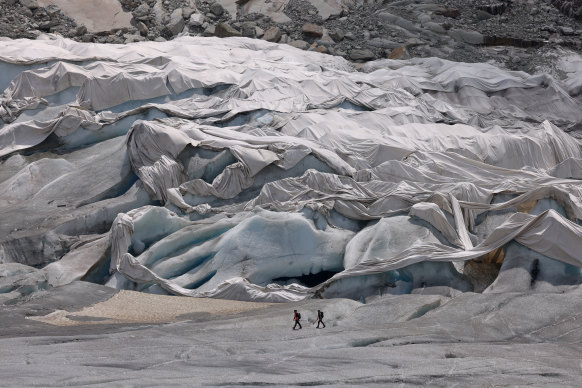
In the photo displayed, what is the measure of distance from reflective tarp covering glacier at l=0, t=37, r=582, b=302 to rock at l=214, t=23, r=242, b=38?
5.17 meters

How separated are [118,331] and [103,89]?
1160 centimetres

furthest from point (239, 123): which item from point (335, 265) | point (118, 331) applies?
point (118, 331)

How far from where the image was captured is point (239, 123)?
2203cm

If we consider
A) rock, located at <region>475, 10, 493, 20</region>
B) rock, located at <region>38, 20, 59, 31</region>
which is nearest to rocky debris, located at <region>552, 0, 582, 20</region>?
rock, located at <region>475, 10, 493, 20</region>

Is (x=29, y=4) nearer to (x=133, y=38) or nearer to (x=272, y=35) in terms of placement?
(x=133, y=38)

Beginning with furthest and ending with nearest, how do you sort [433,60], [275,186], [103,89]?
[433,60] < [103,89] < [275,186]

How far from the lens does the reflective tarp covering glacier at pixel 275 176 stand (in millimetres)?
15750

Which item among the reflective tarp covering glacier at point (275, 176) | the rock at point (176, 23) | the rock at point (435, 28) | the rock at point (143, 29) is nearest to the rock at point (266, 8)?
the rock at point (176, 23)

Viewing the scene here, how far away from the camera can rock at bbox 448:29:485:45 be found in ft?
107

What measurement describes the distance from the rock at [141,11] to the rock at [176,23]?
91cm

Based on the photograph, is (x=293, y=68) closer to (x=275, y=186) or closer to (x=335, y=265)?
(x=275, y=186)

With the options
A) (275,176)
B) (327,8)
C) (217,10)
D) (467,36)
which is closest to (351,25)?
(327,8)

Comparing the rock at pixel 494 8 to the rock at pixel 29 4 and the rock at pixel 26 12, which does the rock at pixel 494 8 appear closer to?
the rock at pixel 29 4

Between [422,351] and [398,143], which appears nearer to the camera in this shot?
[422,351]
